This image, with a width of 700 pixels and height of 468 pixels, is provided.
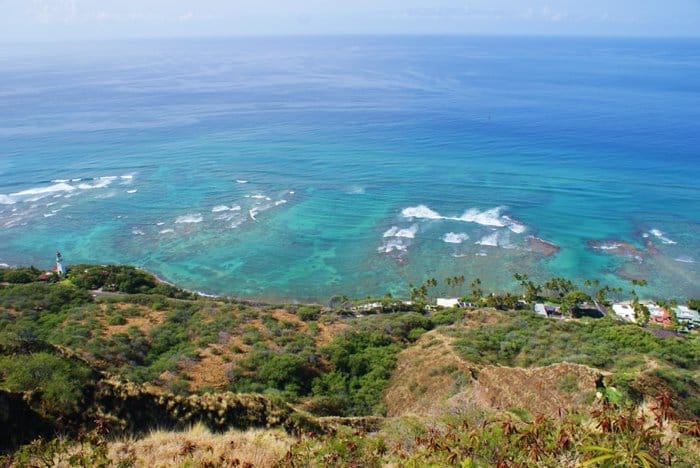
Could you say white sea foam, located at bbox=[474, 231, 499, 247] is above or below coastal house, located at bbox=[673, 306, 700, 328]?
above

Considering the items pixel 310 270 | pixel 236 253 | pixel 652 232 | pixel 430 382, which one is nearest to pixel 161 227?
pixel 236 253

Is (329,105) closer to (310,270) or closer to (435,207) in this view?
(435,207)

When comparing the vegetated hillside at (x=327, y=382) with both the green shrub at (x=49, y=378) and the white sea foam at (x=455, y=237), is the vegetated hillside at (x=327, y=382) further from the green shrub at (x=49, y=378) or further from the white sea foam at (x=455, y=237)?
the white sea foam at (x=455, y=237)

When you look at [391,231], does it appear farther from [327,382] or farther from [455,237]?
[327,382]

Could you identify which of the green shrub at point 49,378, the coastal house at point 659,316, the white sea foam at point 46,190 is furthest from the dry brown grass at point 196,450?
the white sea foam at point 46,190

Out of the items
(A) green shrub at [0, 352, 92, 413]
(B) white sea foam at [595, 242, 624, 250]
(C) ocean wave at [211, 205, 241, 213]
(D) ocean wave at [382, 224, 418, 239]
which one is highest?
(A) green shrub at [0, 352, 92, 413]

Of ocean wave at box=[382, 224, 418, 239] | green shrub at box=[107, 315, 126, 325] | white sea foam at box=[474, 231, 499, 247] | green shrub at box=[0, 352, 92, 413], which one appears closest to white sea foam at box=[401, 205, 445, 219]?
ocean wave at box=[382, 224, 418, 239]

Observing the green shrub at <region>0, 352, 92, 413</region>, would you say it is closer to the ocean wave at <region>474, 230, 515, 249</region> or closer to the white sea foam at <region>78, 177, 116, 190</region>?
the ocean wave at <region>474, 230, 515, 249</region>
